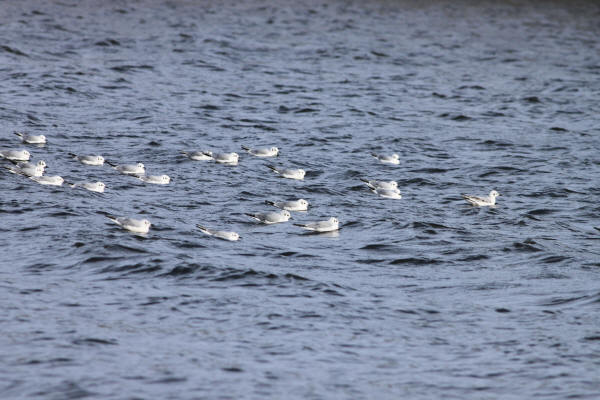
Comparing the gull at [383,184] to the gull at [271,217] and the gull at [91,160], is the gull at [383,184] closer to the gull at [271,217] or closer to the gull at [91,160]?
the gull at [271,217]

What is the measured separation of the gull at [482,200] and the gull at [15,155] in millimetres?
10067

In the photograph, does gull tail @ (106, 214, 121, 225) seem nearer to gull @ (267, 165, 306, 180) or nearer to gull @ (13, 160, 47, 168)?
gull @ (13, 160, 47, 168)

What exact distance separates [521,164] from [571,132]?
204 inches

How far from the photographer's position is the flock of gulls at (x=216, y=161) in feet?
65.6

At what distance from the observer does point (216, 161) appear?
26.3 m

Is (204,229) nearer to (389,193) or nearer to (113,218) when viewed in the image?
(113,218)

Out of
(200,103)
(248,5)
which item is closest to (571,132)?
(200,103)

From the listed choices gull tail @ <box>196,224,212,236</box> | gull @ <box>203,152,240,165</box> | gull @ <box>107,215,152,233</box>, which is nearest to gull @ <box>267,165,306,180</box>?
gull @ <box>203,152,240,165</box>

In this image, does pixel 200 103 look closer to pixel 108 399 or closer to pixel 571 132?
pixel 571 132

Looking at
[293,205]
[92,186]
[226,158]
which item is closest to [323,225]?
[293,205]

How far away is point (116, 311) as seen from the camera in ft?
51.0

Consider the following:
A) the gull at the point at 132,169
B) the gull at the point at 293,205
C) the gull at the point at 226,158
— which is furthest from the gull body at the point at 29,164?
the gull at the point at 293,205

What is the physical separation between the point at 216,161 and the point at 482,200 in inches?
273

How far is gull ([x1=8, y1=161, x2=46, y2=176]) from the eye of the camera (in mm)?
22453
